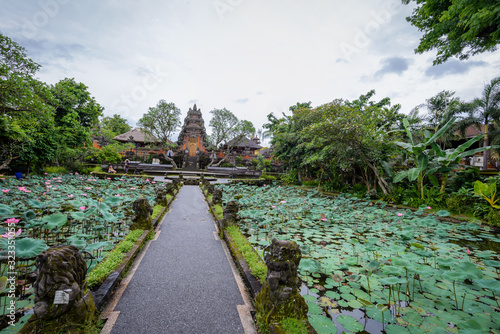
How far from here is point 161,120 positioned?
65.6 feet

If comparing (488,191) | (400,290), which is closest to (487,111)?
(488,191)

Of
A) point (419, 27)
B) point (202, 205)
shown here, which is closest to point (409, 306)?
point (202, 205)

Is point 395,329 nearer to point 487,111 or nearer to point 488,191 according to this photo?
point 488,191

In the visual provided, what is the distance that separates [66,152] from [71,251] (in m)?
16.9

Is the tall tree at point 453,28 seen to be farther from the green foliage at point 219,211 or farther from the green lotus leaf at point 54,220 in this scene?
the green lotus leaf at point 54,220

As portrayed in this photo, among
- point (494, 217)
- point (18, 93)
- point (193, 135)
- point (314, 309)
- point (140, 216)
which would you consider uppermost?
point (193, 135)

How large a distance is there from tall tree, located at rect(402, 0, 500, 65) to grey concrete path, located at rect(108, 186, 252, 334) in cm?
733

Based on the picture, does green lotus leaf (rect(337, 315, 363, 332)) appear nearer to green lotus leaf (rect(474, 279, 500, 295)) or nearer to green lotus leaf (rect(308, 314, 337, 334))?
green lotus leaf (rect(308, 314, 337, 334))

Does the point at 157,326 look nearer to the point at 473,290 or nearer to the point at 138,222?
the point at 138,222

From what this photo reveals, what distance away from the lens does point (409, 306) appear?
2043 mm

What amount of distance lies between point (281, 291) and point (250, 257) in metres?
1.27

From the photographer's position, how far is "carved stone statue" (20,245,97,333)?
144 centimetres

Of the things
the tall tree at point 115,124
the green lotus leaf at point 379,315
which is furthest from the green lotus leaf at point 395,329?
the tall tree at point 115,124

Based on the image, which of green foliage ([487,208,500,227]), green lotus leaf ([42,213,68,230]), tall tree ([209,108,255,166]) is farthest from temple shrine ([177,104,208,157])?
green foliage ([487,208,500,227])
